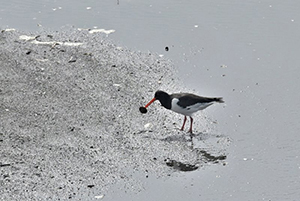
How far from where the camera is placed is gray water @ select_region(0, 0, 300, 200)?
6.81 metres

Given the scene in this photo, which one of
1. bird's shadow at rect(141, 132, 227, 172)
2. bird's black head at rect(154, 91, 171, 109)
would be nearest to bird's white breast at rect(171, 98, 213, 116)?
bird's black head at rect(154, 91, 171, 109)

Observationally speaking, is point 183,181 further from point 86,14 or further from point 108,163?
point 86,14

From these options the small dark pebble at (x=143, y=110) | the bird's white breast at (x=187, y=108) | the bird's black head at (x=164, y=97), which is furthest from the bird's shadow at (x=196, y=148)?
the small dark pebble at (x=143, y=110)

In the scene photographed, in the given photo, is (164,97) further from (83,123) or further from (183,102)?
(83,123)

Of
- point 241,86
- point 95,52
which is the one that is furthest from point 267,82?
point 95,52

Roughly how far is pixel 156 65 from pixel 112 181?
3.41 metres

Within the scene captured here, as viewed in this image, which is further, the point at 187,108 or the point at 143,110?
the point at 143,110

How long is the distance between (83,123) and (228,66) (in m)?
3.04

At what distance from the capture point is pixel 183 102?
26.6ft

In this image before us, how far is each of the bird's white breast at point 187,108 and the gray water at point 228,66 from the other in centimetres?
25

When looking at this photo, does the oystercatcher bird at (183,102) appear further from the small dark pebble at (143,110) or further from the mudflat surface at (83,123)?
the mudflat surface at (83,123)

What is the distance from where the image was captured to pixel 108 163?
712cm

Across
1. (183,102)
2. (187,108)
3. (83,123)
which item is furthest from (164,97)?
(83,123)

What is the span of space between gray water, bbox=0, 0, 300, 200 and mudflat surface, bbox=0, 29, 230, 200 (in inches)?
9.6
